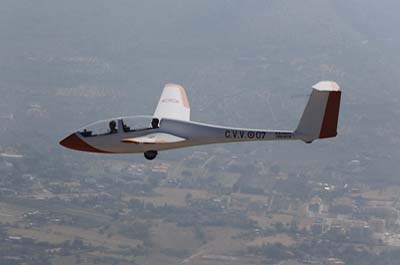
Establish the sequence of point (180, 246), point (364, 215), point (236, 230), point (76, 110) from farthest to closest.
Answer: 1. point (76, 110)
2. point (364, 215)
3. point (236, 230)
4. point (180, 246)

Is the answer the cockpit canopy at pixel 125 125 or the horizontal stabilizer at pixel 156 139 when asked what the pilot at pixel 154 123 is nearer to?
the cockpit canopy at pixel 125 125

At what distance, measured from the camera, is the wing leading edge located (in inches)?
1837

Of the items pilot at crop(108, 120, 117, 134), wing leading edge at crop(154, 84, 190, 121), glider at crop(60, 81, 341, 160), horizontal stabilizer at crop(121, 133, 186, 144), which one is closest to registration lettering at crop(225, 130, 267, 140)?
glider at crop(60, 81, 341, 160)

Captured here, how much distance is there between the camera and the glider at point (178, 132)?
133 ft

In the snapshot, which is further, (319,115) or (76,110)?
(76,110)

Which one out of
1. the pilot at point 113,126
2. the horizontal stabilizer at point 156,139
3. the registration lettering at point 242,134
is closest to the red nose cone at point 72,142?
the pilot at point 113,126

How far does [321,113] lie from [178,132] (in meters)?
5.07

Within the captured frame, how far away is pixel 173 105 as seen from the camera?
4781 centimetres

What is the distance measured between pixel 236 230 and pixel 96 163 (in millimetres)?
22308

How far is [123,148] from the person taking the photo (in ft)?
136

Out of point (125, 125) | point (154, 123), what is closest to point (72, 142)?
point (125, 125)

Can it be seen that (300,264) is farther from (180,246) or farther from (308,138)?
(308,138)

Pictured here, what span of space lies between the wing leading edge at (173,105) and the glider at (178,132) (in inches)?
158

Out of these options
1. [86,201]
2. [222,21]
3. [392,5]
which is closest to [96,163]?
[86,201]
